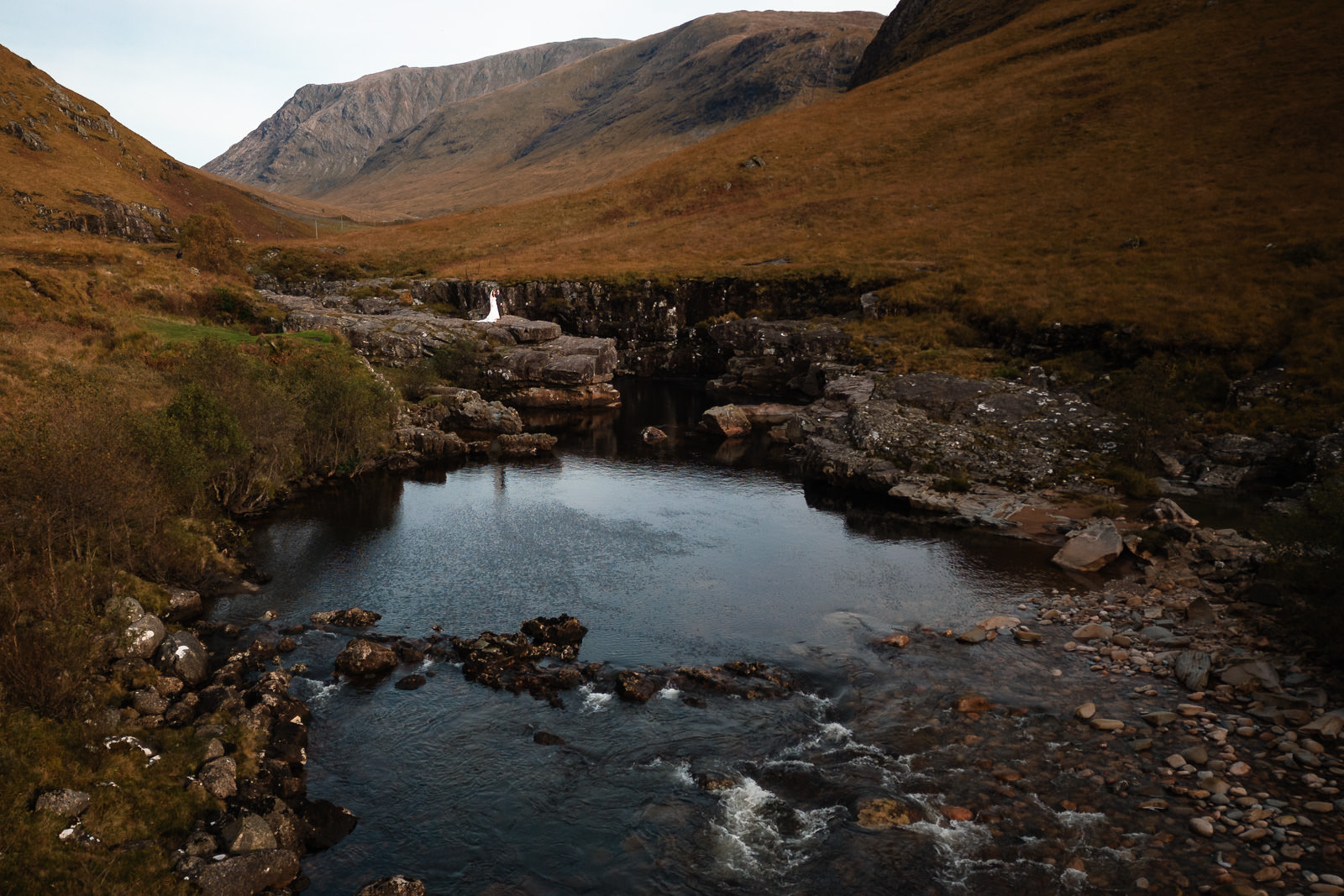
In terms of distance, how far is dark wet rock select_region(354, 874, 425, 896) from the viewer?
16375 millimetres

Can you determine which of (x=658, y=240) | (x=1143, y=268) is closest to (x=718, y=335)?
(x=658, y=240)

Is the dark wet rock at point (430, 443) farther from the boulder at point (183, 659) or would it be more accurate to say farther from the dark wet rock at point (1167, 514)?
the dark wet rock at point (1167, 514)

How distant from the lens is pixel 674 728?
23.3 m

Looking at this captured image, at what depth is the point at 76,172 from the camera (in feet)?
497

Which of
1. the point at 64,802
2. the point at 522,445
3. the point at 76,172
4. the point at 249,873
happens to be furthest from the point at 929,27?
the point at 64,802

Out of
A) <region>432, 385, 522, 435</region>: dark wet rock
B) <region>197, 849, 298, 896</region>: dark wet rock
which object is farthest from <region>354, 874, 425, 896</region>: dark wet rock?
<region>432, 385, 522, 435</region>: dark wet rock

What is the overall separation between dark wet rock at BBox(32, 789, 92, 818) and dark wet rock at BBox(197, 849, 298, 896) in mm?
3201

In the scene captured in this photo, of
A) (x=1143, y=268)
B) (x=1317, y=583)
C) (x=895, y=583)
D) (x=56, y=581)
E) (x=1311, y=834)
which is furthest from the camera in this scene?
(x=1143, y=268)

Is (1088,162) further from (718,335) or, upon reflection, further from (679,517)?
(679,517)

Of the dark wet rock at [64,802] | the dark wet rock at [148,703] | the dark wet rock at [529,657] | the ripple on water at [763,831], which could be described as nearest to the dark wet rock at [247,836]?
the dark wet rock at [64,802]

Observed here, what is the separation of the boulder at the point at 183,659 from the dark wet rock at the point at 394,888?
11551 millimetres

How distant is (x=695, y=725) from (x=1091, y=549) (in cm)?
2272

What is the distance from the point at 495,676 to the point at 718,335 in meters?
71.4

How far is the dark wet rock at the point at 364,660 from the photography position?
26125 millimetres
